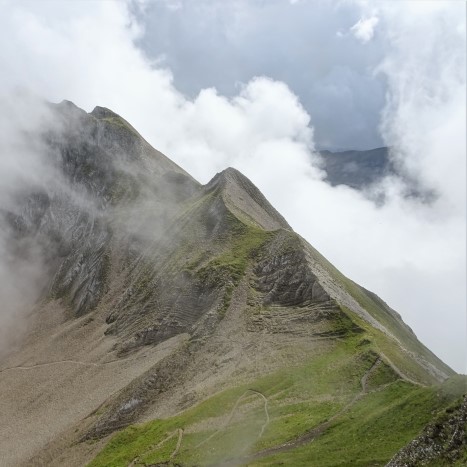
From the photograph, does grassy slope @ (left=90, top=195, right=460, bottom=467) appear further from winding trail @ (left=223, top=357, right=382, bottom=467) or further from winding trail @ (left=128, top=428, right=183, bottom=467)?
winding trail @ (left=223, top=357, right=382, bottom=467)

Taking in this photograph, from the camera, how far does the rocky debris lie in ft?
138

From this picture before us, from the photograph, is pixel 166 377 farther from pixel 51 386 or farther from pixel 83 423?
pixel 51 386

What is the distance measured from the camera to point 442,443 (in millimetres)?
43625

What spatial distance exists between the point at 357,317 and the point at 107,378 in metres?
73.9

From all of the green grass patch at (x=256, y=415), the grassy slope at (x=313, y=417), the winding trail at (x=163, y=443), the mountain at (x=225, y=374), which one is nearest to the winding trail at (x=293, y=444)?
the mountain at (x=225, y=374)

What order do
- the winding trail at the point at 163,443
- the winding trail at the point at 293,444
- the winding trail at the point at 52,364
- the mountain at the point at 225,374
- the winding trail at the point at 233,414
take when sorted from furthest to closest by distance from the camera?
the winding trail at the point at 52,364
the winding trail at the point at 163,443
the winding trail at the point at 233,414
the mountain at the point at 225,374
the winding trail at the point at 293,444

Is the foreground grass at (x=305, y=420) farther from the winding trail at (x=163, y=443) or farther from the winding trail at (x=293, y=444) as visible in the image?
the winding trail at (x=293, y=444)

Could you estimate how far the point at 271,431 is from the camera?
289 ft

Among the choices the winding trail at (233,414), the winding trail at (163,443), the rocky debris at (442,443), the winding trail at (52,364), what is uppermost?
the rocky debris at (442,443)

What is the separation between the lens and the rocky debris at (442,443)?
42.0m

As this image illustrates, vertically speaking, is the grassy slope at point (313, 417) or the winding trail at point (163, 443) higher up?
the grassy slope at point (313, 417)

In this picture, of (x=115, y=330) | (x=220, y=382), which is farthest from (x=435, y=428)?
(x=115, y=330)

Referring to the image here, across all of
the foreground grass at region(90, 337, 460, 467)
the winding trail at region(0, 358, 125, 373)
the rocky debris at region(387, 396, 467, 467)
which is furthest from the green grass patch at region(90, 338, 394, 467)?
the winding trail at region(0, 358, 125, 373)

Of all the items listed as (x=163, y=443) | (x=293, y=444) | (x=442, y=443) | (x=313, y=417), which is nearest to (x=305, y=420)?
(x=313, y=417)
